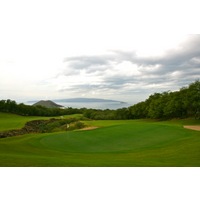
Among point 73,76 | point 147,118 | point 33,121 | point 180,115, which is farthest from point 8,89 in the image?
point 147,118

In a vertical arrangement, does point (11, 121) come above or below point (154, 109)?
below

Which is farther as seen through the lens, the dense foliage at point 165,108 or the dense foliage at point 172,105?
the dense foliage at point 172,105

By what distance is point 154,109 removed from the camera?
25094mm

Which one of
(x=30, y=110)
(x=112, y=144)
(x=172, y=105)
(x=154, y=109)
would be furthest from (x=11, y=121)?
(x=172, y=105)

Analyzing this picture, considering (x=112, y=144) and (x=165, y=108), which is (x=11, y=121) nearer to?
(x=112, y=144)

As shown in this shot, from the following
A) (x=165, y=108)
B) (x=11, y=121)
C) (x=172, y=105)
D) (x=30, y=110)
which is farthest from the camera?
(x=165, y=108)

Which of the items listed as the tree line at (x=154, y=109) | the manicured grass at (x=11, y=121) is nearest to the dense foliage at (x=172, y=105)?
the tree line at (x=154, y=109)

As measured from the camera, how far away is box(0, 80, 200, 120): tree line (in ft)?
57.6

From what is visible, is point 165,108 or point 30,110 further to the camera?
point 165,108

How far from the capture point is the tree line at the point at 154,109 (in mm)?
17547

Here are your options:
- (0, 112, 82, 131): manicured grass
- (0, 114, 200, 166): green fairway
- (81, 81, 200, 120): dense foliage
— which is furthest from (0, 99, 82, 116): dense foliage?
(0, 114, 200, 166): green fairway

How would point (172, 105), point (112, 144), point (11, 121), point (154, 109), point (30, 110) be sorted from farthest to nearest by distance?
point (154, 109)
point (172, 105)
point (30, 110)
point (11, 121)
point (112, 144)

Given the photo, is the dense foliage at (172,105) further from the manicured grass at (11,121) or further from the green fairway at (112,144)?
the manicured grass at (11,121)
